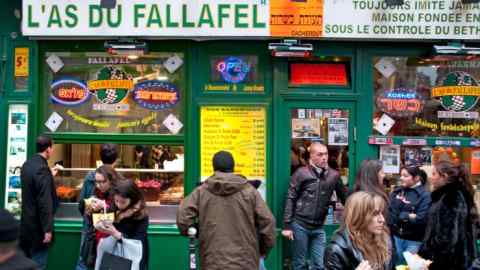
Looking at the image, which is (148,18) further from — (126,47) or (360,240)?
(360,240)

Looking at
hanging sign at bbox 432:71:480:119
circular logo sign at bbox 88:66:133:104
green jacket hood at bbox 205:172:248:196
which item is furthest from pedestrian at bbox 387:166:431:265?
circular logo sign at bbox 88:66:133:104

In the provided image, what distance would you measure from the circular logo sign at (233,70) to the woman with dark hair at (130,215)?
8.74 feet

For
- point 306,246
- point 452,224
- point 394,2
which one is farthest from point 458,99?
point 306,246

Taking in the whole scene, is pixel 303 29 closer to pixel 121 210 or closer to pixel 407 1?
pixel 407 1

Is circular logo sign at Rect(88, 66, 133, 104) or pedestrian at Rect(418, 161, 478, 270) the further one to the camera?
circular logo sign at Rect(88, 66, 133, 104)

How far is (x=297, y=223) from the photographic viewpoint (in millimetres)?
6984

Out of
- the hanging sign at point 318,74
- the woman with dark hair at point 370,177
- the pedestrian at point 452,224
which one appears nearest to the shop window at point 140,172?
the hanging sign at point 318,74

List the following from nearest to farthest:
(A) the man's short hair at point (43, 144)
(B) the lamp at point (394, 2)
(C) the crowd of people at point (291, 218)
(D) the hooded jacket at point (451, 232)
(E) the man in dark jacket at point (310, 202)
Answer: (C) the crowd of people at point (291, 218)
(D) the hooded jacket at point (451, 232)
(A) the man's short hair at point (43, 144)
(E) the man in dark jacket at point (310, 202)
(B) the lamp at point (394, 2)

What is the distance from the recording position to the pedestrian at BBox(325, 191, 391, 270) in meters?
3.63

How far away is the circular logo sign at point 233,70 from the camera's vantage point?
7480 millimetres

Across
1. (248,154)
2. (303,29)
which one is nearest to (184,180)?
(248,154)

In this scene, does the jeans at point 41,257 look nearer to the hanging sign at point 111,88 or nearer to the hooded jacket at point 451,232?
the hanging sign at point 111,88

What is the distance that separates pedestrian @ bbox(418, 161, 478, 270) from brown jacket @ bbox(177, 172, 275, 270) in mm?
1489

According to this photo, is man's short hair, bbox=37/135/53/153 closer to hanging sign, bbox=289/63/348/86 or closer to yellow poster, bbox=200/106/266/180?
yellow poster, bbox=200/106/266/180
